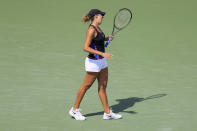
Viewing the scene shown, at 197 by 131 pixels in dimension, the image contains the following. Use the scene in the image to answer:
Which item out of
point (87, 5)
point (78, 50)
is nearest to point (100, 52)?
point (78, 50)

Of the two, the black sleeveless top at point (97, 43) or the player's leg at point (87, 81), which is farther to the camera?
the player's leg at point (87, 81)

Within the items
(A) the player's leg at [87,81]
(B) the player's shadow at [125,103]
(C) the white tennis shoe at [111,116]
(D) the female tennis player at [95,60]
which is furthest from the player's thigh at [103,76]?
(B) the player's shadow at [125,103]

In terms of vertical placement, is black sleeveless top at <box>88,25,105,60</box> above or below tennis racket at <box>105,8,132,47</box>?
below

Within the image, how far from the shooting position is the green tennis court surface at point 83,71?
7219 millimetres

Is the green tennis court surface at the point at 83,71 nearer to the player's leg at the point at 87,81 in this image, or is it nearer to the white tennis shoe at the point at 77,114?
the white tennis shoe at the point at 77,114

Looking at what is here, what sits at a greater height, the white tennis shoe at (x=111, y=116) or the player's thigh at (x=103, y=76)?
the player's thigh at (x=103, y=76)

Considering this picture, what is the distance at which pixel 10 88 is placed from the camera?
840 centimetres

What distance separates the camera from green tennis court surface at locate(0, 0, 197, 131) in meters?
7.22

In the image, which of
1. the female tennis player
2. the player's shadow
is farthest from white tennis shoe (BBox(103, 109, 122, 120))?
the player's shadow

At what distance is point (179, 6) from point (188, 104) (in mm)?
6127

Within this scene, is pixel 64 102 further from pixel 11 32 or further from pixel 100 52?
pixel 11 32

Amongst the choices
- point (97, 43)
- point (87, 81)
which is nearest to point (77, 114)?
point (87, 81)

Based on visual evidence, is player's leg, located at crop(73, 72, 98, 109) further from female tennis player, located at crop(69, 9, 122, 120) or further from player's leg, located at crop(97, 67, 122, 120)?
player's leg, located at crop(97, 67, 122, 120)

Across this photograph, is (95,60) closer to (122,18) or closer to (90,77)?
(90,77)
